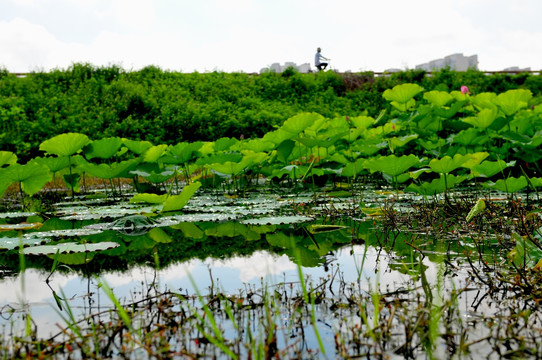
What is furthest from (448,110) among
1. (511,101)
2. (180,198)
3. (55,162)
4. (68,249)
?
(68,249)

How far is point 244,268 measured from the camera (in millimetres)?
1514

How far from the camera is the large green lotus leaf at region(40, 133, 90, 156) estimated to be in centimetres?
312

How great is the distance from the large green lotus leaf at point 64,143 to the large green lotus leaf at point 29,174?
1.42 ft

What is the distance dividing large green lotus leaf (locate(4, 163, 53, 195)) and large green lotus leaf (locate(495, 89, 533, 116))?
10.9 feet

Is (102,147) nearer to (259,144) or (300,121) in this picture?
(259,144)

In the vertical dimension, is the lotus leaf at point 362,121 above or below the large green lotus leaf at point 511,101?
below

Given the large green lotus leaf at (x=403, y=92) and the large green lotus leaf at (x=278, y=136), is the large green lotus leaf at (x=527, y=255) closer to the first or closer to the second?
Answer: the large green lotus leaf at (x=278, y=136)

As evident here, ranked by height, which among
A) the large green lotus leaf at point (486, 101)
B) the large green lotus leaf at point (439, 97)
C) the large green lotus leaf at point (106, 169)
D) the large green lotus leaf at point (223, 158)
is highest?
the large green lotus leaf at point (439, 97)

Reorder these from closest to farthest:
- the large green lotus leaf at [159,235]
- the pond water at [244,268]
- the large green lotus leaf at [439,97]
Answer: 1. the pond water at [244,268]
2. the large green lotus leaf at [159,235]
3. the large green lotus leaf at [439,97]

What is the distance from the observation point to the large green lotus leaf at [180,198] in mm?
2574

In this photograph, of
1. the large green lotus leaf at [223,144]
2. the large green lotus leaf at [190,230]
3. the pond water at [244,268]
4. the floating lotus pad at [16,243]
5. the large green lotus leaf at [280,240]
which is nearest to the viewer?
the pond water at [244,268]

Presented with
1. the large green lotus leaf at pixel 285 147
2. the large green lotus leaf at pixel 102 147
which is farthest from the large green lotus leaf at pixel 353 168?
the large green lotus leaf at pixel 102 147

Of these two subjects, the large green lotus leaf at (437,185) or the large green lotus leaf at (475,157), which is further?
the large green lotus leaf at (437,185)

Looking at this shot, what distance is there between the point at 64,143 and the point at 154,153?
31.4 inches
